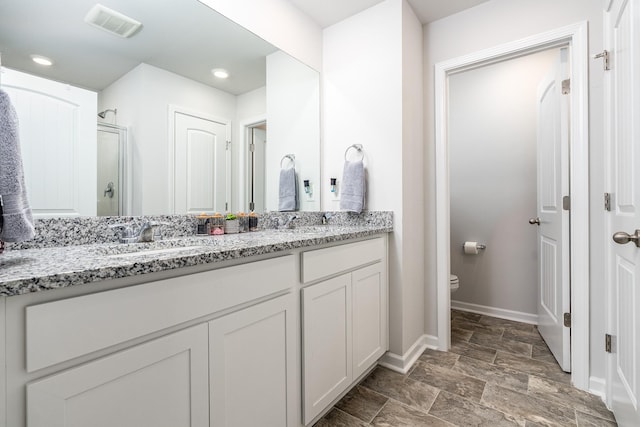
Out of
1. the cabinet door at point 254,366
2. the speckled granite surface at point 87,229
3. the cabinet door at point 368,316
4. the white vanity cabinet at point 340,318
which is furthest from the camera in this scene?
the cabinet door at point 368,316

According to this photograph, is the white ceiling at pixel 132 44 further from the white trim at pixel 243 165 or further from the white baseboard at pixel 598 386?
the white baseboard at pixel 598 386

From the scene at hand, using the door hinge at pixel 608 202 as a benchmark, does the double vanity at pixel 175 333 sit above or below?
below

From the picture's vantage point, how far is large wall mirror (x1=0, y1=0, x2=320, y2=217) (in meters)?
1.00

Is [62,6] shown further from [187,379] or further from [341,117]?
[341,117]

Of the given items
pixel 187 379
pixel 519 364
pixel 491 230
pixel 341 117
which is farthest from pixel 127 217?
pixel 491 230

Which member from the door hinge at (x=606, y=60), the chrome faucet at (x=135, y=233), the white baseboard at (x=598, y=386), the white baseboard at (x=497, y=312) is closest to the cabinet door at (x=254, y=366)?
the chrome faucet at (x=135, y=233)

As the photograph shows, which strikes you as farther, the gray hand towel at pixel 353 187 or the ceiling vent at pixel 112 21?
the gray hand towel at pixel 353 187

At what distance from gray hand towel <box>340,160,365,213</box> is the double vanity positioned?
1.77ft

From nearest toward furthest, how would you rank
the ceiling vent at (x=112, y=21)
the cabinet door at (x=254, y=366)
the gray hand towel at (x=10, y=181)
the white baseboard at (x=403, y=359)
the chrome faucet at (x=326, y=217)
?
1. the gray hand towel at (x=10, y=181)
2. the cabinet door at (x=254, y=366)
3. the ceiling vent at (x=112, y=21)
4. the white baseboard at (x=403, y=359)
5. the chrome faucet at (x=326, y=217)

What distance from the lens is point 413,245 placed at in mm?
1973

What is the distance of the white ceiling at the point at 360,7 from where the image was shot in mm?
1931

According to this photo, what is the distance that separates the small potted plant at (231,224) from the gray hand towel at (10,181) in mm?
843

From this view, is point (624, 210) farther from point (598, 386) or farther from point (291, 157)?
point (291, 157)

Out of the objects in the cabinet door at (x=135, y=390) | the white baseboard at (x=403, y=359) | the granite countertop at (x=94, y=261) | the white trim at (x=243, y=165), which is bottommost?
the white baseboard at (x=403, y=359)
